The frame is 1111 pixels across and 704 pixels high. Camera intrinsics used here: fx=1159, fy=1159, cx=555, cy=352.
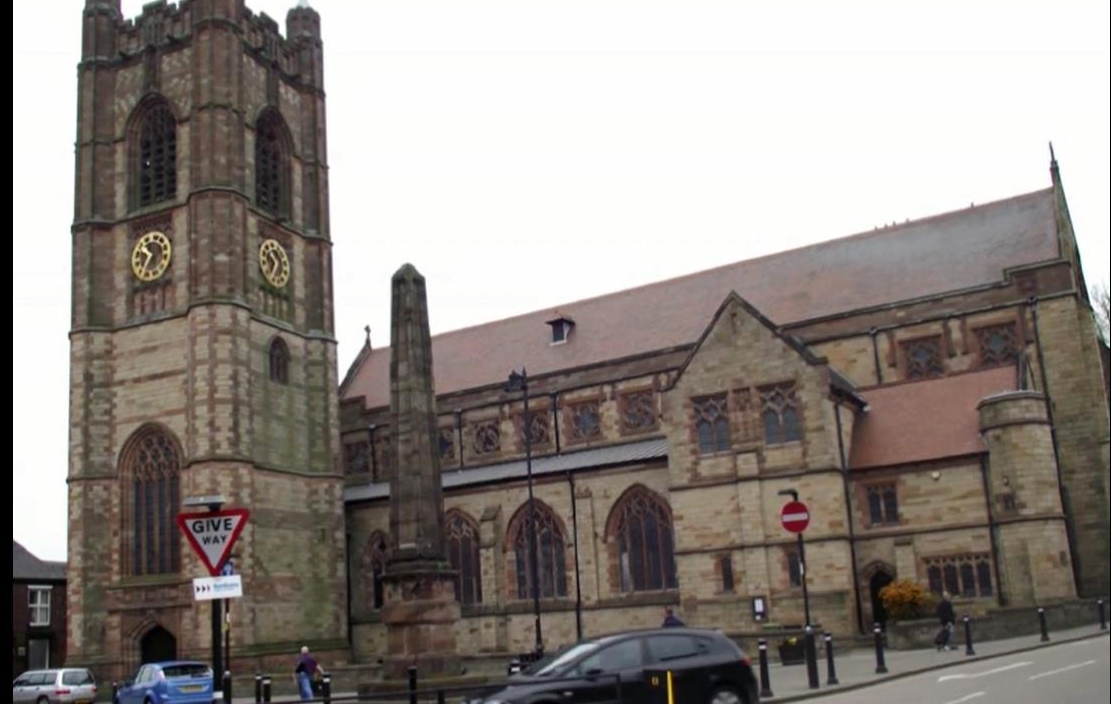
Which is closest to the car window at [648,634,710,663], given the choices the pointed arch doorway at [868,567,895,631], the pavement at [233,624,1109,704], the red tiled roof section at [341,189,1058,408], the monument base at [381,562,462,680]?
the pavement at [233,624,1109,704]

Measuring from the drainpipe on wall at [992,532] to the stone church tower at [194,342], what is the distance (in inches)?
1016

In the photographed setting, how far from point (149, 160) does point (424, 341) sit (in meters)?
27.7

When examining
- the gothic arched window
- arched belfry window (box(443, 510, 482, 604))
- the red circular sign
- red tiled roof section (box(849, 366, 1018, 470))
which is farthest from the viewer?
the gothic arched window

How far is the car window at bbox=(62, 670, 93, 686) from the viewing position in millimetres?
37031

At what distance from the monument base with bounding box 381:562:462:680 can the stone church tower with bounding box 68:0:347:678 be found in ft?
64.3

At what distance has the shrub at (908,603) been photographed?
34406mm

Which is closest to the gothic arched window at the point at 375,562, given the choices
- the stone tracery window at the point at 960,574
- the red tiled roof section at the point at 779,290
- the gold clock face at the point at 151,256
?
the red tiled roof section at the point at 779,290

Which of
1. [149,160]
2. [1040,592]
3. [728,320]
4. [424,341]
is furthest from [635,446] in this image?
[149,160]

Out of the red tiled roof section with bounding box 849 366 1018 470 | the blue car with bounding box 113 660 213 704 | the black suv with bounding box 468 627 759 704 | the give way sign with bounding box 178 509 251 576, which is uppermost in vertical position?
the red tiled roof section with bounding box 849 366 1018 470

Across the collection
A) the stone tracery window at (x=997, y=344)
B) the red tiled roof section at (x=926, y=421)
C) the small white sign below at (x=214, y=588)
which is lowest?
the small white sign below at (x=214, y=588)

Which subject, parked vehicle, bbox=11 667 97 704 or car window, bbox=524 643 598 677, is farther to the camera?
parked vehicle, bbox=11 667 97 704

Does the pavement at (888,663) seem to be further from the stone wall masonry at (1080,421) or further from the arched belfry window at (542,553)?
the arched belfry window at (542,553)

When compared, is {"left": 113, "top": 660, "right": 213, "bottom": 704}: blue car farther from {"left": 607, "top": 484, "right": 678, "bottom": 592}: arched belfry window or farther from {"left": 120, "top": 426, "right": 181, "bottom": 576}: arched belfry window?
{"left": 607, "top": 484, "right": 678, "bottom": 592}: arched belfry window

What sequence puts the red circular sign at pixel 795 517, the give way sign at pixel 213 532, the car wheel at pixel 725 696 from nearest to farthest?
the give way sign at pixel 213 532, the car wheel at pixel 725 696, the red circular sign at pixel 795 517
